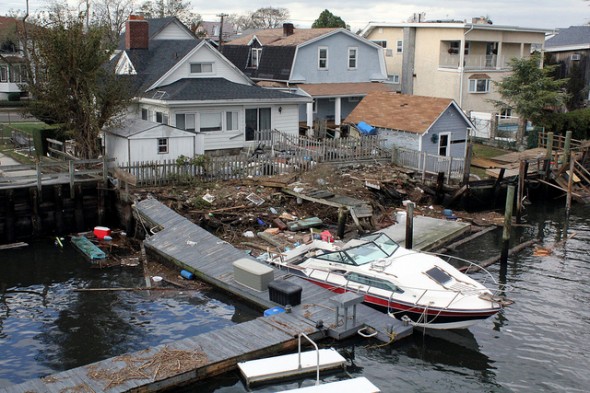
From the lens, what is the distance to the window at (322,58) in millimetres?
45094

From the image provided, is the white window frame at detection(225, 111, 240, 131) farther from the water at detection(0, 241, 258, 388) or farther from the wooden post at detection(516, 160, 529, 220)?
the wooden post at detection(516, 160, 529, 220)

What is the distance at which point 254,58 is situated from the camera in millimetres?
47844

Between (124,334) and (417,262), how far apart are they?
8.56 metres

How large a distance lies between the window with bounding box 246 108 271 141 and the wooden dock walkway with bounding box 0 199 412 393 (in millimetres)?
14073

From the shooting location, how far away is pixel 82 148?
102ft

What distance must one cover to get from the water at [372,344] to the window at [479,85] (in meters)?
28.5

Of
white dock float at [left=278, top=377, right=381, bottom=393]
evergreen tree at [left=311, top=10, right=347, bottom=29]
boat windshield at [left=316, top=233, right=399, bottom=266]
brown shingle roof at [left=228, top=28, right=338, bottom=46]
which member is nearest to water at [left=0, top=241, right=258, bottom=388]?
boat windshield at [left=316, top=233, right=399, bottom=266]

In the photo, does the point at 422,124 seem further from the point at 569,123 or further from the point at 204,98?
the point at 569,123

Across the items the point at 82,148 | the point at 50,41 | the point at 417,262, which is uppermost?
the point at 50,41

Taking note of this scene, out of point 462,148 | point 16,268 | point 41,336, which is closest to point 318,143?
point 462,148

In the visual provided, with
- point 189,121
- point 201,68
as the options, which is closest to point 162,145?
point 189,121

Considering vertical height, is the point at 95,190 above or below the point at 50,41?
below

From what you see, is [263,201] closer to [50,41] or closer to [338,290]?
[338,290]

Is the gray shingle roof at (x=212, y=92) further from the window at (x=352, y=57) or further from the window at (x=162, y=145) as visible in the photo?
the window at (x=352, y=57)
